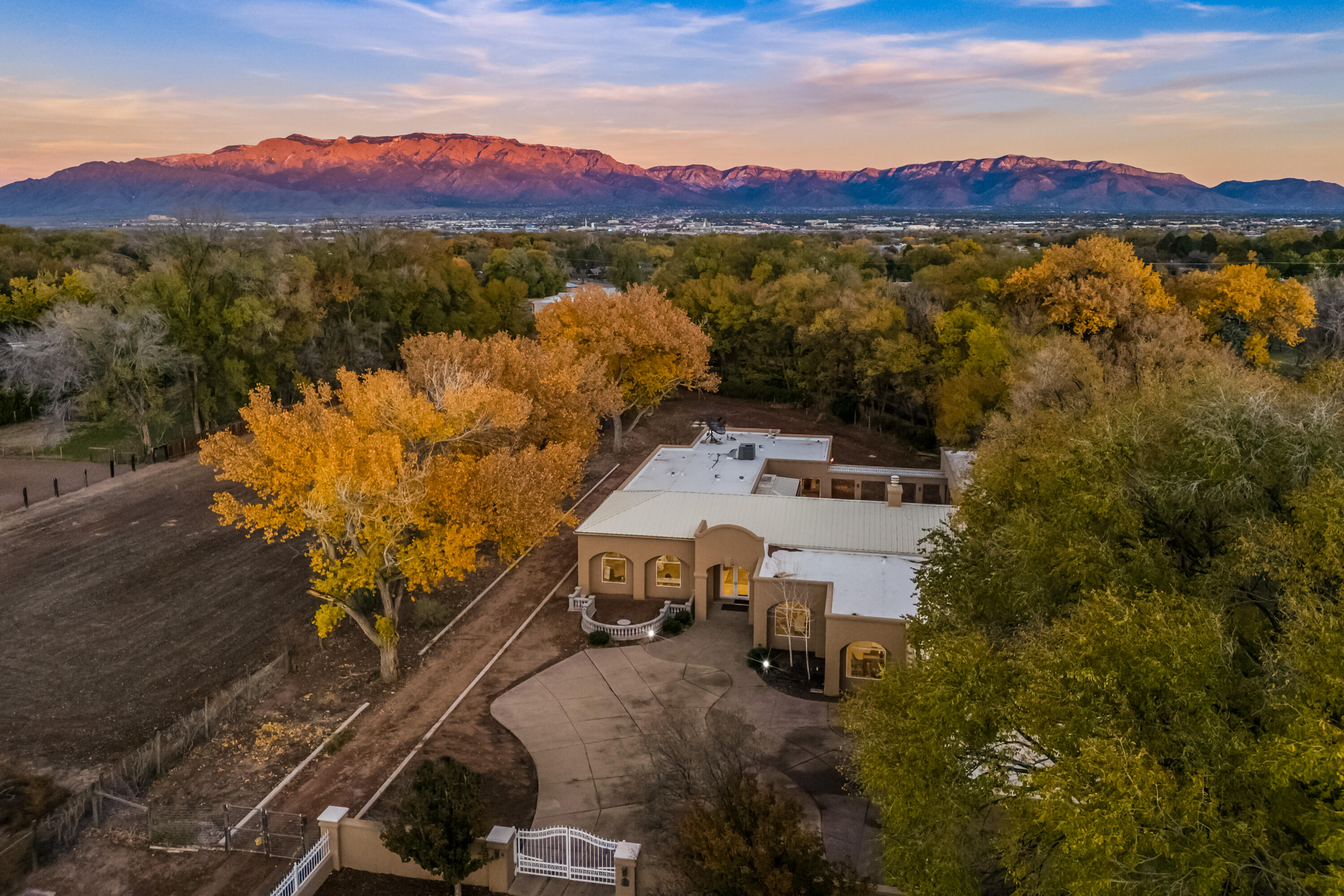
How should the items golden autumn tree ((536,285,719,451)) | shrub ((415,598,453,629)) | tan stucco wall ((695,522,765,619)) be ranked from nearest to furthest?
shrub ((415,598,453,629))
tan stucco wall ((695,522,765,619))
golden autumn tree ((536,285,719,451))

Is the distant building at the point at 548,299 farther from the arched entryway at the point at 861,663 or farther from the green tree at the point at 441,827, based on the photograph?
the green tree at the point at 441,827

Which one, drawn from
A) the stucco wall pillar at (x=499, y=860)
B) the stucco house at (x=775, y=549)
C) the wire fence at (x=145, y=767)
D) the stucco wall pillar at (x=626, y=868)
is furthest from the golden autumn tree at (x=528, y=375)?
the stucco wall pillar at (x=626, y=868)

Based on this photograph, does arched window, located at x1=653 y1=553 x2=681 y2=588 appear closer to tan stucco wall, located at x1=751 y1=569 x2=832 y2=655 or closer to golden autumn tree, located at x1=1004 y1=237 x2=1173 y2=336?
tan stucco wall, located at x1=751 y1=569 x2=832 y2=655

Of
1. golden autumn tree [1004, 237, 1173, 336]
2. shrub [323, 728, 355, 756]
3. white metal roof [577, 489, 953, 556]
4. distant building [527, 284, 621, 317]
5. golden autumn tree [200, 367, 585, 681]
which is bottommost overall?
shrub [323, 728, 355, 756]

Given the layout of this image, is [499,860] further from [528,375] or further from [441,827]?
[528,375]

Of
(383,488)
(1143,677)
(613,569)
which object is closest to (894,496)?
(613,569)

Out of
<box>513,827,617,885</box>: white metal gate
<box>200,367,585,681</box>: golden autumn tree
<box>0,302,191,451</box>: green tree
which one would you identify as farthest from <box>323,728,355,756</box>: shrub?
<box>0,302,191,451</box>: green tree
